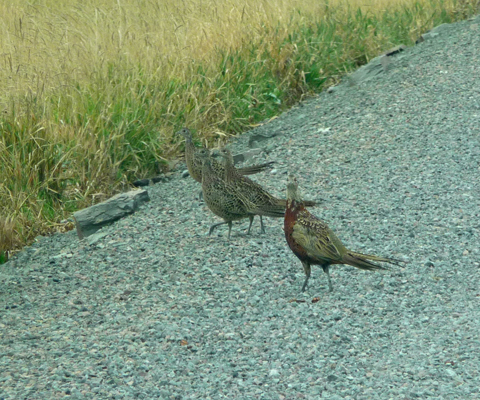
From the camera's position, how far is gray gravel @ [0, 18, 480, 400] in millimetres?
4277

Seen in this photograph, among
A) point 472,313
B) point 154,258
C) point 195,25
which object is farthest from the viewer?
point 195,25

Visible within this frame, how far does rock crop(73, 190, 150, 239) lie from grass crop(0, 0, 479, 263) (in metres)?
0.43

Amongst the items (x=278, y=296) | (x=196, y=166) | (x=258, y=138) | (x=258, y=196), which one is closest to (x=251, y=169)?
(x=196, y=166)

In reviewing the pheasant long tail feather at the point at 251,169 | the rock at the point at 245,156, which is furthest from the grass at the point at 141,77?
the pheasant long tail feather at the point at 251,169

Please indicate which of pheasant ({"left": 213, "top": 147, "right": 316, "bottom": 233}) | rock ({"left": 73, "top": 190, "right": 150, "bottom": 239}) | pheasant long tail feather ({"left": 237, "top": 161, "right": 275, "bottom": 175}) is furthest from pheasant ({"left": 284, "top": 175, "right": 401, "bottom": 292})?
rock ({"left": 73, "top": 190, "right": 150, "bottom": 239})

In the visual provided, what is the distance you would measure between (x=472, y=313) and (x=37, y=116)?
5.09m

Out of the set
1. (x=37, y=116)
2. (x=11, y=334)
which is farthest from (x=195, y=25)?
(x=11, y=334)

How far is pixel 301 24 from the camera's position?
11875 millimetres

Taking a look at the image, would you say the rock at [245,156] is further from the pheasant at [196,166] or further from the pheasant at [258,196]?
the pheasant at [258,196]

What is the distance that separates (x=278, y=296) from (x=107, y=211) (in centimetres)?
261

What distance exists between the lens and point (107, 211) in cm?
743

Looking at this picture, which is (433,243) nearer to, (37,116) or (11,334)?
(11,334)

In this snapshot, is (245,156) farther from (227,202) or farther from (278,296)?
(278,296)

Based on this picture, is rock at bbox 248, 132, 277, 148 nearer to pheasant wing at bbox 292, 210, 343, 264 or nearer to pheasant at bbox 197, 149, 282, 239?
pheasant at bbox 197, 149, 282, 239
